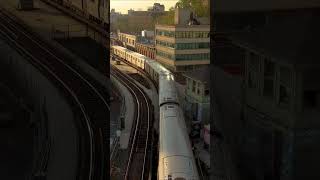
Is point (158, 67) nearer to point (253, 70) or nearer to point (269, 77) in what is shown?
point (253, 70)

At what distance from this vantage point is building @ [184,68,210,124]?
5915 mm

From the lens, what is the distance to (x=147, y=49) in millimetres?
13398

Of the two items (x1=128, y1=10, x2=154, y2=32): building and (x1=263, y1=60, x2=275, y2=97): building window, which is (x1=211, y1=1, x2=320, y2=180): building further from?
(x1=128, y1=10, x2=154, y2=32): building

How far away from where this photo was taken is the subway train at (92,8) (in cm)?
150

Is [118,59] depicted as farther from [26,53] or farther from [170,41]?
[26,53]

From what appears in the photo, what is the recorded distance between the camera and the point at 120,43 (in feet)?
53.3

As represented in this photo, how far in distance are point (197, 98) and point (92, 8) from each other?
15.8ft

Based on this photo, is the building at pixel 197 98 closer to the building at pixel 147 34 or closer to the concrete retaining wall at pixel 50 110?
the concrete retaining wall at pixel 50 110

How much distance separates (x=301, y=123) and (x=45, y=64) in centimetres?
99

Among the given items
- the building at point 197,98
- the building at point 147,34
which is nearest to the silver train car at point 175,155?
the building at point 197,98

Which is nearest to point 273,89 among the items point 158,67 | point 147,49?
point 158,67

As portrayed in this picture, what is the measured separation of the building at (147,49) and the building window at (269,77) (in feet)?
37.4

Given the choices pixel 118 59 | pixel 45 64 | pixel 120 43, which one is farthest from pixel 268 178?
pixel 120 43

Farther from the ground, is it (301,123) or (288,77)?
(288,77)
